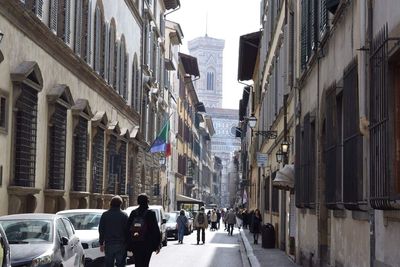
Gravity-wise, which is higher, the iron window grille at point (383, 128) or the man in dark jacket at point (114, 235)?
the iron window grille at point (383, 128)

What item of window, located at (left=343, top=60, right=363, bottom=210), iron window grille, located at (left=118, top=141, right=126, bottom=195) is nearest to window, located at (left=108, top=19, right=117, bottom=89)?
iron window grille, located at (left=118, top=141, right=126, bottom=195)

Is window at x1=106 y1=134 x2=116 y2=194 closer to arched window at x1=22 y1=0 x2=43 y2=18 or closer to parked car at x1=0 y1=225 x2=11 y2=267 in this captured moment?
arched window at x1=22 y1=0 x2=43 y2=18

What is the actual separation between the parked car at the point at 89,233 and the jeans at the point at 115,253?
3621 mm

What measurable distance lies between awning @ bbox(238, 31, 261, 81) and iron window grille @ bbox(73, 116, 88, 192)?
22.6 metres

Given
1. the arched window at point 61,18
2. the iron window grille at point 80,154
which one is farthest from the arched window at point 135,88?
the arched window at point 61,18

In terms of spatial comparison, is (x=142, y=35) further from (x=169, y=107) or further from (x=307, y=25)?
(x=307, y=25)

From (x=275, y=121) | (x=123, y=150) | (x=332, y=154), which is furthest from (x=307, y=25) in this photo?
(x=123, y=150)

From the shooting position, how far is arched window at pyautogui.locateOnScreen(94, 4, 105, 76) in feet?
97.5

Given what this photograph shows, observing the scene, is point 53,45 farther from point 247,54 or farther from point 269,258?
point 247,54

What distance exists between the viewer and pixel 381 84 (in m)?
9.06

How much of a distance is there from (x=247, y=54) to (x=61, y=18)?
28712 millimetres

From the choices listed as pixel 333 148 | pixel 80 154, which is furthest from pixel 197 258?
pixel 333 148

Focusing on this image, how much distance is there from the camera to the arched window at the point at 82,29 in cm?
2597

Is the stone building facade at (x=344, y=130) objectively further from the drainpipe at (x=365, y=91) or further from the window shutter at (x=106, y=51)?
the window shutter at (x=106, y=51)
